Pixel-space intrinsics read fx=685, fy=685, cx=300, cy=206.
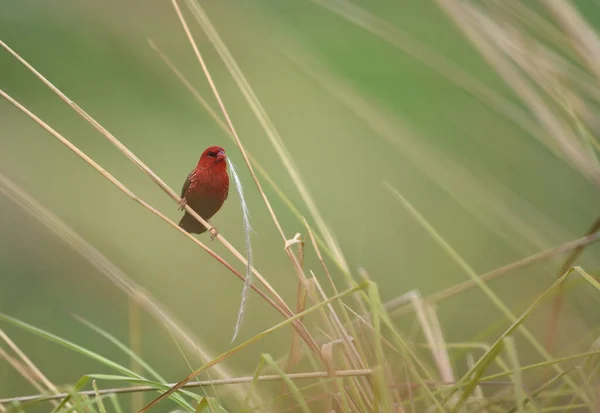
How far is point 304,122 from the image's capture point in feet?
12.1

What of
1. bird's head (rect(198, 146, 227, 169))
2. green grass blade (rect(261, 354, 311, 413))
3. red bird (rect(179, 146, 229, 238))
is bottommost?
green grass blade (rect(261, 354, 311, 413))

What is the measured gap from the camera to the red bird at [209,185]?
1229 millimetres

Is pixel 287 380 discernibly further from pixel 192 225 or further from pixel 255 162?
pixel 192 225

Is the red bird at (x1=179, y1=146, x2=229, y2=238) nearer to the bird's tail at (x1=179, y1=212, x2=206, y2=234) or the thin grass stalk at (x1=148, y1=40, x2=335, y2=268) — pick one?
the bird's tail at (x1=179, y1=212, x2=206, y2=234)

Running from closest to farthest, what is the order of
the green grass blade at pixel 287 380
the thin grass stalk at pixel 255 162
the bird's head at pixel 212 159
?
the green grass blade at pixel 287 380 → the thin grass stalk at pixel 255 162 → the bird's head at pixel 212 159

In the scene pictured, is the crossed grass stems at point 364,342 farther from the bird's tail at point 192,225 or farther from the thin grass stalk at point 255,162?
the bird's tail at point 192,225

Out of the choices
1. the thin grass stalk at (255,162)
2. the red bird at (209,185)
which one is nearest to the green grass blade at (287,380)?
the thin grass stalk at (255,162)

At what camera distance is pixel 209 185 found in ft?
4.05

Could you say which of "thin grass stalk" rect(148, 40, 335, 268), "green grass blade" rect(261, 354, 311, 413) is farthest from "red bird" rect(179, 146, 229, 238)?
"green grass blade" rect(261, 354, 311, 413)

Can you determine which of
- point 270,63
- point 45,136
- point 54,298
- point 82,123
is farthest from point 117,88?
point 54,298

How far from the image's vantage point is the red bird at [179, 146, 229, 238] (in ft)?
4.03

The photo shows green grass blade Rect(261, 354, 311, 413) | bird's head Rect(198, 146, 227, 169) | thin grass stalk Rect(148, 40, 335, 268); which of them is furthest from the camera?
bird's head Rect(198, 146, 227, 169)

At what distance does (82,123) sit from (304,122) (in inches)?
47.5

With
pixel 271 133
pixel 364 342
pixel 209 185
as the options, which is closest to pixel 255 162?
pixel 271 133
